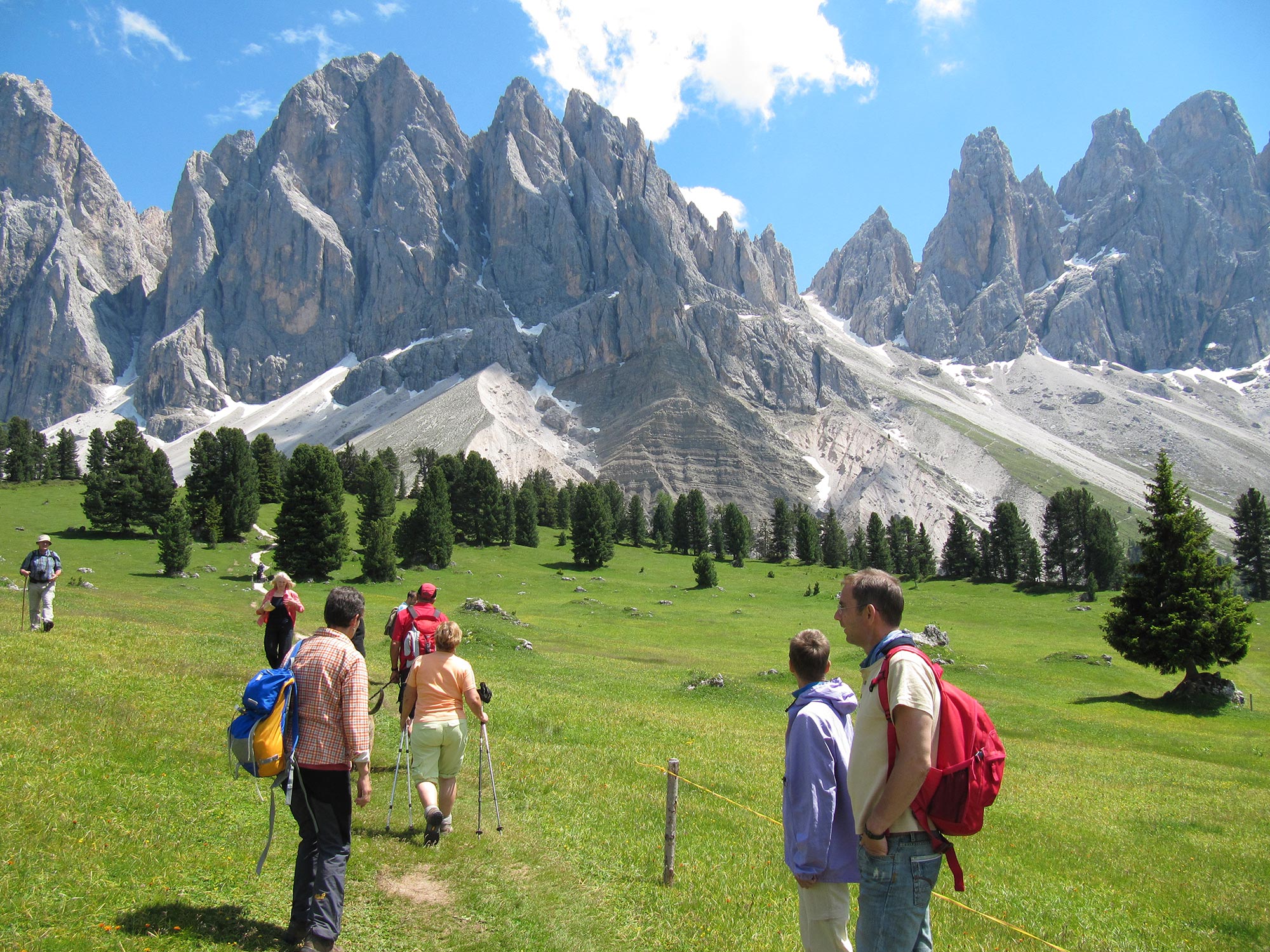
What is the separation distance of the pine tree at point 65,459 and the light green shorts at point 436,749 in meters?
124

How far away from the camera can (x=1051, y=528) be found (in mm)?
109188

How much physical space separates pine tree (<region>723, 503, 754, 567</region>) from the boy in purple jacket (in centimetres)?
10186

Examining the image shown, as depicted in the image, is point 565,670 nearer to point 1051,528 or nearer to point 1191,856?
point 1191,856

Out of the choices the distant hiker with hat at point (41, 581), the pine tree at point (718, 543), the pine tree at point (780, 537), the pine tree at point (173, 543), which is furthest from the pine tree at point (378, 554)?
the pine tree at point (780, 537)

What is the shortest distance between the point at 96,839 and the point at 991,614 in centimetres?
7563

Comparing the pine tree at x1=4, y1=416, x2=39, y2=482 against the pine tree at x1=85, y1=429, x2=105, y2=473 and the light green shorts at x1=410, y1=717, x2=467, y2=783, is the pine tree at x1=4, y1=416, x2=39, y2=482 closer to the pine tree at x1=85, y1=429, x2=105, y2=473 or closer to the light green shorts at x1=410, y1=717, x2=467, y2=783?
the pine tree at x1=85, y1=429, x2=105, y2=473

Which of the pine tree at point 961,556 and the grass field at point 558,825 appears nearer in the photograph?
the grass field at point 558,825

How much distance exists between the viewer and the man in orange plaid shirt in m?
6.62

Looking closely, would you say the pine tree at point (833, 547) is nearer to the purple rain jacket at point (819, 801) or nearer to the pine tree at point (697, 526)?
the pine tree at point (697, 526)

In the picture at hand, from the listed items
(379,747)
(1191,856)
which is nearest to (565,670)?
(379,747)

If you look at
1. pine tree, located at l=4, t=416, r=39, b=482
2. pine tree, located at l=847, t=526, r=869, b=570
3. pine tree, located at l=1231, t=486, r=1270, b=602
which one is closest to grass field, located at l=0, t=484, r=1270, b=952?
pine tree, located at l=1231, t=486, r=1270, b=602

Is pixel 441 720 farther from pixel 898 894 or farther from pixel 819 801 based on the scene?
pixel 898 894

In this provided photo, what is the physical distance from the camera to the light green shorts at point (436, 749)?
9633 millimetres

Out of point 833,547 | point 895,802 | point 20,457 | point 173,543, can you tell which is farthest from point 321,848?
point 20,457
